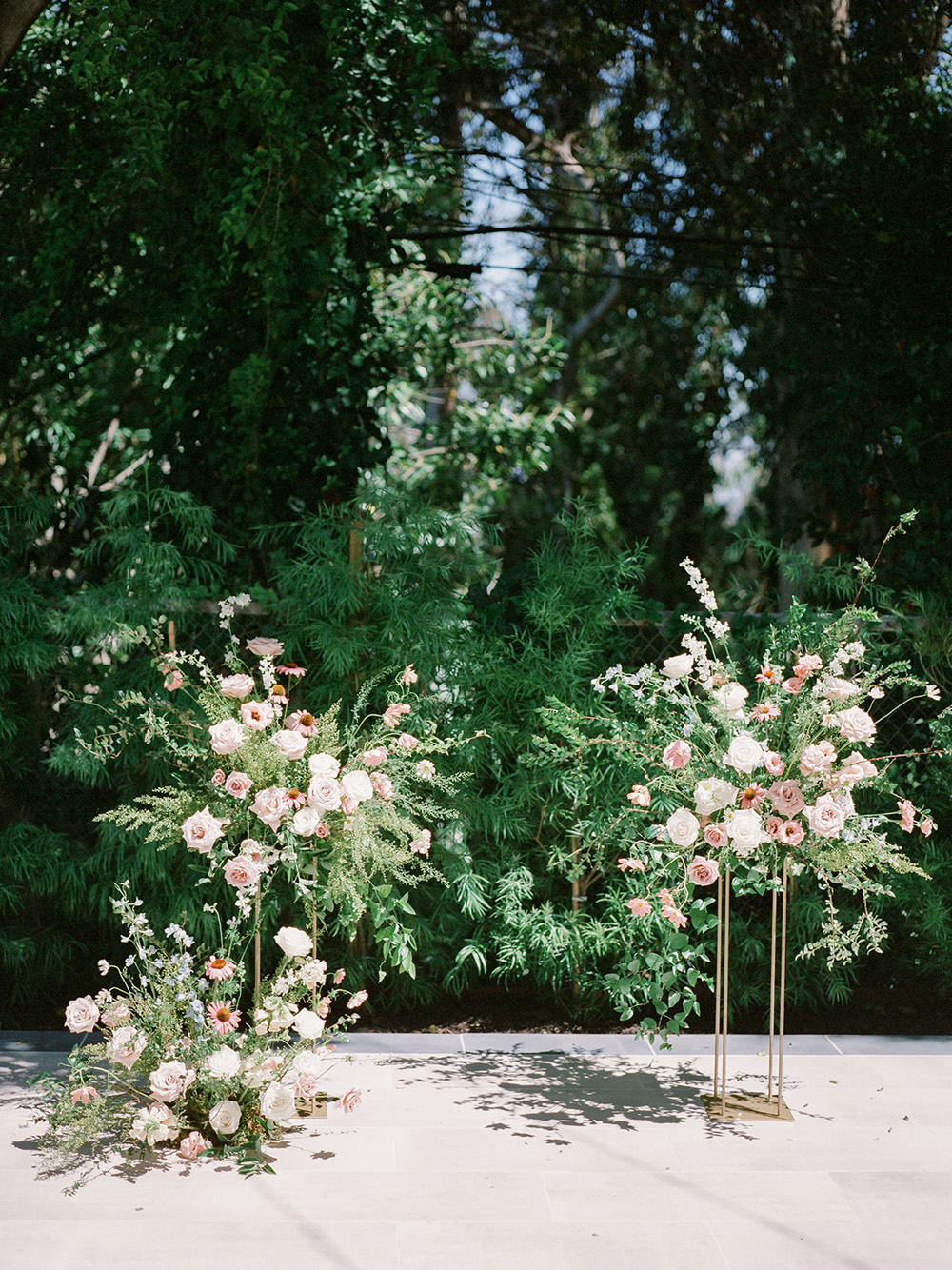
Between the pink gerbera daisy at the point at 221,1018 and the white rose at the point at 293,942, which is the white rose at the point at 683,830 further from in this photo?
the pink gerbera daisy at the point at 221,1018

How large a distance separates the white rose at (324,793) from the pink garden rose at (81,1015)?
767mm

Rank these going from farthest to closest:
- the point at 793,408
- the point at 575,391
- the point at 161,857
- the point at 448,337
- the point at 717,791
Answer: the point at 575,391 → the point at 448,337 → the point at 793,408 → the point at 161,857 → the point at 717,791

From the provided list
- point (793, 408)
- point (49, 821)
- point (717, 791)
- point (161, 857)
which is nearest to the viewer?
point (717, 791)

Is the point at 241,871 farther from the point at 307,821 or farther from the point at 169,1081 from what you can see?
the point at 169,1081

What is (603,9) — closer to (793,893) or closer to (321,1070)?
(793,893)

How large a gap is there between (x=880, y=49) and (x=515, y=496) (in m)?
8.16

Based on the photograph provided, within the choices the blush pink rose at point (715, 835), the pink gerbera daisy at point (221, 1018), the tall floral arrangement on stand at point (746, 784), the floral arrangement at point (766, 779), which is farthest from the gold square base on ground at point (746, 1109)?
the pink gerbera daisy at point (221, 1018)

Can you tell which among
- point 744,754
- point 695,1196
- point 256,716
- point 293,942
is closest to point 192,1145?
point 293,942

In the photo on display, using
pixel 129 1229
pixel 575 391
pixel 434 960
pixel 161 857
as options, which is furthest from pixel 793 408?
pixel 575 391

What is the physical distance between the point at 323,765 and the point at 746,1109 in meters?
1.55

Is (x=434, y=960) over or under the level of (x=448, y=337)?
under

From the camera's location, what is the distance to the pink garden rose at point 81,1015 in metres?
3.04

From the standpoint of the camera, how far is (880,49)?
6.74m

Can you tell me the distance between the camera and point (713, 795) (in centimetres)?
305
